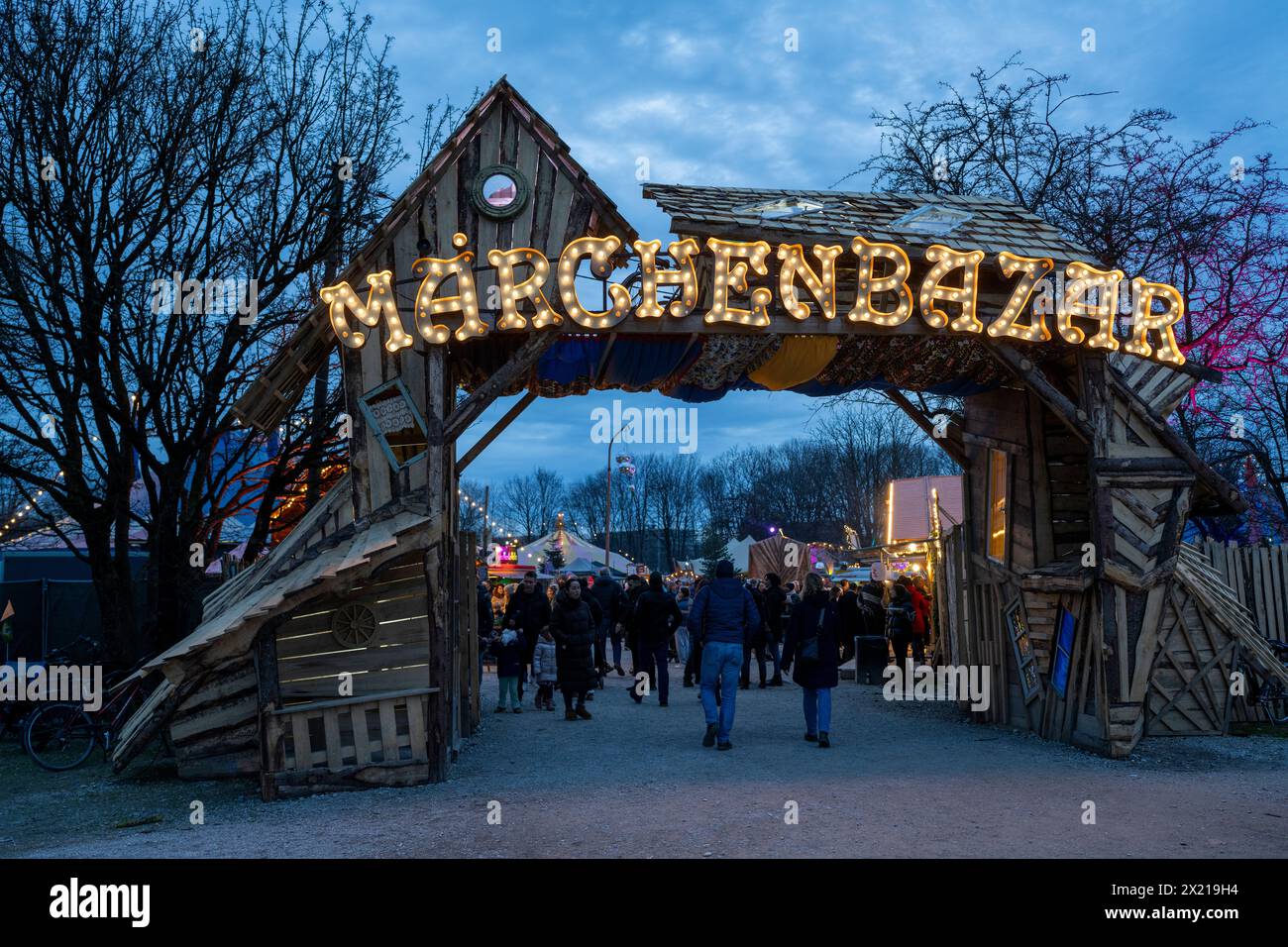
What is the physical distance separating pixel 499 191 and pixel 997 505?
6.80 metres

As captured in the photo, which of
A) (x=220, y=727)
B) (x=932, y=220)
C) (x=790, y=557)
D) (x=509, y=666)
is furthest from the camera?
(x=790, y=557)

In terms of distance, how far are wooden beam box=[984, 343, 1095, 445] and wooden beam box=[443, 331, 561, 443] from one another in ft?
14.5

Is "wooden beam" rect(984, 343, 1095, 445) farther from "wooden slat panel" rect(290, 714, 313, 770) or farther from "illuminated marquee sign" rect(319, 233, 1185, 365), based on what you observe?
"wooden slat panel" rect(290, 714, 313, 770)

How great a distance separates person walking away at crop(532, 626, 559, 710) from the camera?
14836 millimetres

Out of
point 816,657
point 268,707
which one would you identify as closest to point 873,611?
point 816,657

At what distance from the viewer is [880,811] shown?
7680 millimetres

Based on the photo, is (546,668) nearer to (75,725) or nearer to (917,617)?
(75,725)

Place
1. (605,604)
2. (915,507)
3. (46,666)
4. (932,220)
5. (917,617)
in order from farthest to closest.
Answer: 1. (915,507)
2. (605,604)
3. (917,617)
4. (46,666)
5. (932,220)

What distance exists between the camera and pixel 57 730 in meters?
11.2

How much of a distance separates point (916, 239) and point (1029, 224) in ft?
6.61

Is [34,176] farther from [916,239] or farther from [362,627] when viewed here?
[916,239]

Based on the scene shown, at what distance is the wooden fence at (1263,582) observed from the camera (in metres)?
13.1

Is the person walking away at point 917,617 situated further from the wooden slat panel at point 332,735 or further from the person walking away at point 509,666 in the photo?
the wooden slat panel at point 332,735

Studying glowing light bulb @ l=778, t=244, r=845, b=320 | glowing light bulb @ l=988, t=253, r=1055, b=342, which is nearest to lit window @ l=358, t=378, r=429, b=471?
glowing light bulb @ l=778, t=244, r=845, b=320
